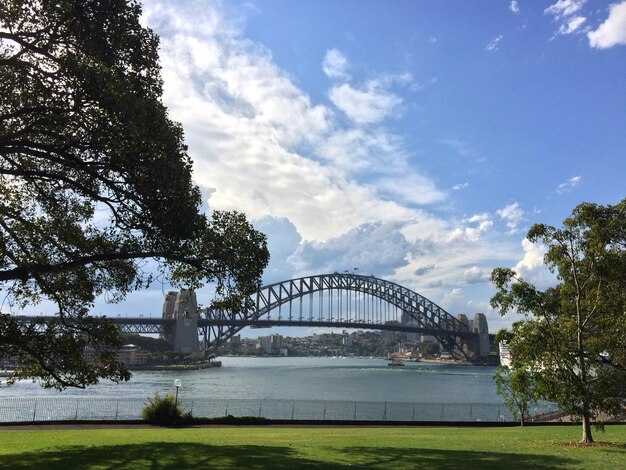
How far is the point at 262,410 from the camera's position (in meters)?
40.2

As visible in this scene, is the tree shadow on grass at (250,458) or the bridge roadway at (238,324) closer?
the tree shadow on grass at (250,458)

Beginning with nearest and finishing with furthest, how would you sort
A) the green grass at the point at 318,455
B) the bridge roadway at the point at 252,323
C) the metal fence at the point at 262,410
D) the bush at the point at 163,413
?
the green grass at the point at 318,455
the bush at the point at 163,413
the metal fence at the point at 262,410
the bridge roadway at the point at 252,323

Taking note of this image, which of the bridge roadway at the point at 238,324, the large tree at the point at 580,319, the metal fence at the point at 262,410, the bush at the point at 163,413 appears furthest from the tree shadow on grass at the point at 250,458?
the bridge roadway at the point at 238,324

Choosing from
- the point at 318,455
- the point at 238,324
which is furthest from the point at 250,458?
the point at 238,324

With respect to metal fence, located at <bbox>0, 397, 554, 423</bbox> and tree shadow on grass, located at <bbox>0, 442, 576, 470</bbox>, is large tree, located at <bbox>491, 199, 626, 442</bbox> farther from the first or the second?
metal fence, located at <bbox>0, 397, 554, 423</bbox>

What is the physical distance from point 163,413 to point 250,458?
15.6 metres

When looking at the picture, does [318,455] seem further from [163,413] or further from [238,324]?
[238,324]

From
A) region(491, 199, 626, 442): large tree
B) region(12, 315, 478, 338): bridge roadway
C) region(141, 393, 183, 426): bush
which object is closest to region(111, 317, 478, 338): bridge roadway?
region(12, 315, 478, 338): bridge roadway

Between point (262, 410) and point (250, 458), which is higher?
point (250, 458)

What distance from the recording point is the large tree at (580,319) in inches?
603

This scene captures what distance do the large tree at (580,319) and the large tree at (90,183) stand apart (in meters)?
9.05

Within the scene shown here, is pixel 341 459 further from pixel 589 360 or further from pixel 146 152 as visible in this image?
pixel 589 360

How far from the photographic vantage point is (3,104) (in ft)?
37.6

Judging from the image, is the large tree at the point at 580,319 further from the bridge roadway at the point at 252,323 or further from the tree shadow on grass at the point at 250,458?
the bridge roadway at the point at 252,323
